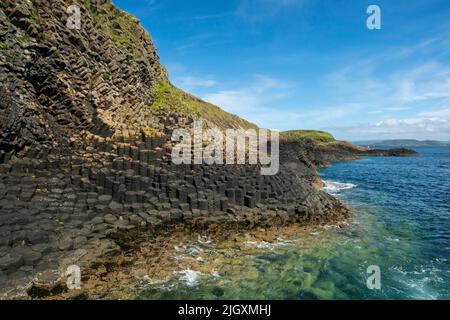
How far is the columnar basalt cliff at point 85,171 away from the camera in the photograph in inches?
496

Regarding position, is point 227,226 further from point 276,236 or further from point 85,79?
point 85,79

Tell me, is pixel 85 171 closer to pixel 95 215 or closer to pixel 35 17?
pixel 95 215

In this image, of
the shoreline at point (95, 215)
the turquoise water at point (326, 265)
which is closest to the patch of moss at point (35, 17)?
the shoreline at point (95, 215)

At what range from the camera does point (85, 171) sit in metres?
16.6

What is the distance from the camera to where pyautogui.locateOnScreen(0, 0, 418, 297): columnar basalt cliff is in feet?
41.3

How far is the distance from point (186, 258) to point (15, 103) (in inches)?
528

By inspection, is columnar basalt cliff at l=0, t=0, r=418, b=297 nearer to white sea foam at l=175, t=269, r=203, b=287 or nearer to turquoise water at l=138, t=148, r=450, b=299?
turquoise water at l=138, t=148, r=450, b=299

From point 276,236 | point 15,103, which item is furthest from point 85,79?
point 276,236

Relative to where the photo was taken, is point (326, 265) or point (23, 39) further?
point (23, 39)

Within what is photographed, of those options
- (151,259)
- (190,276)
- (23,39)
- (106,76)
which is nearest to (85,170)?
(151,259)
